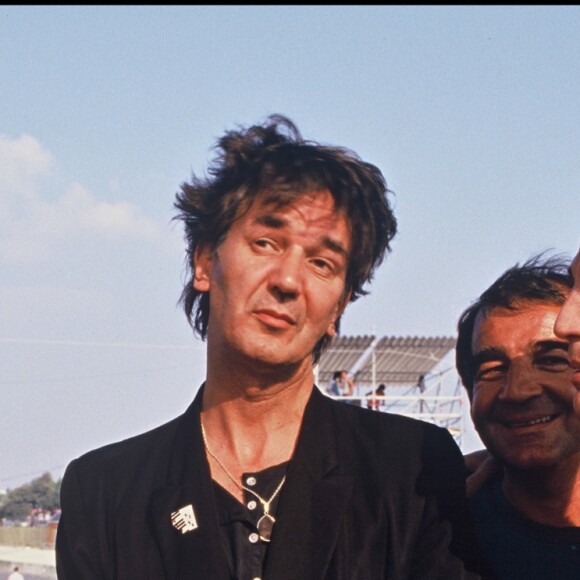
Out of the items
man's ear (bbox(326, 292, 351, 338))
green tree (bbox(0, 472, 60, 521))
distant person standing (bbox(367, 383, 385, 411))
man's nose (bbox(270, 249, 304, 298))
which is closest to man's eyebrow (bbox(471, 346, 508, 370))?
man's ear (bbox(326, 292, 351, 338))

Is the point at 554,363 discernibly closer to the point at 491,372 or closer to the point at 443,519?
the point at 491,372

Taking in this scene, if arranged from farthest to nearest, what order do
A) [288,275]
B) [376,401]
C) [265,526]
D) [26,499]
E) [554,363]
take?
[26,499], [376,401], [554,363], [288,275], [265,526]

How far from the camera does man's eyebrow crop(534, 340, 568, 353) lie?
12.1 ft

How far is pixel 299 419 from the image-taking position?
138 inches

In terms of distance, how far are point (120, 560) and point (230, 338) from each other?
714mm

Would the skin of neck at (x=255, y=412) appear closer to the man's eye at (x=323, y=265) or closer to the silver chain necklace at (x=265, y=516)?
the silver chain necklace at (x=265, y=516)

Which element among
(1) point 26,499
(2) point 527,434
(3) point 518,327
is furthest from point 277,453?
(1) point 26,499

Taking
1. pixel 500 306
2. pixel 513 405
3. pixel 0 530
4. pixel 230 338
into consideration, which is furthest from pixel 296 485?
pixel 0 530

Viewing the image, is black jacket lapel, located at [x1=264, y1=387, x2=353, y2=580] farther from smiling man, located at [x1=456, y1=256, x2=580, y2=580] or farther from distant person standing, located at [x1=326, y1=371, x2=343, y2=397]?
distant person standing, located at [x1=326, y1=371, x2=343, y2=397]

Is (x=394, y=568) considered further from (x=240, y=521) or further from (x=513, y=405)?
(x=513, y=405)

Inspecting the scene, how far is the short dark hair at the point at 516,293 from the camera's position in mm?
3889

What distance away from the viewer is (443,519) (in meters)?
3.29

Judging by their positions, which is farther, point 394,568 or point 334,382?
point 334,382

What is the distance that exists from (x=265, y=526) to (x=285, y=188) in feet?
3.42
